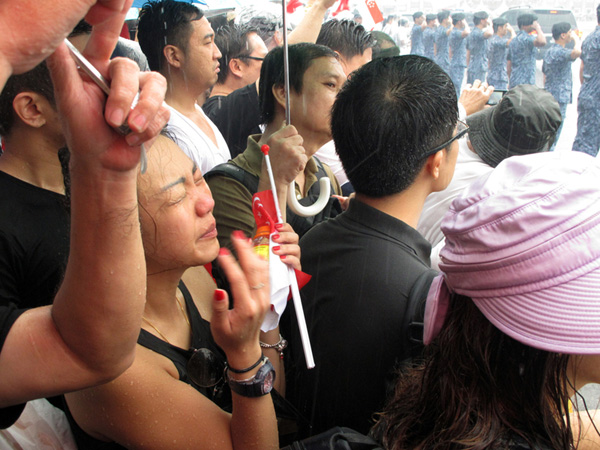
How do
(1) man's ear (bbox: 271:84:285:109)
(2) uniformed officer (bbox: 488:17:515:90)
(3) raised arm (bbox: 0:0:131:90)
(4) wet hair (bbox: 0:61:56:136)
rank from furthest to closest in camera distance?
(2) uniformed officer (bbox: 488:17:515:90)
(1) man's ear (bbox: 271:84:285:109)
(4) wet hair (bbox: 0:61:56:136)
(3) raised arm (bbox: 0:0:131:90)

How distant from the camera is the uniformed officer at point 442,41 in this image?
14102mm

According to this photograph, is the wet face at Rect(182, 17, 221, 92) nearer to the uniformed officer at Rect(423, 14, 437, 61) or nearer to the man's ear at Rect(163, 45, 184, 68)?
the man's ear at Rect(163, 45, 184, 68)

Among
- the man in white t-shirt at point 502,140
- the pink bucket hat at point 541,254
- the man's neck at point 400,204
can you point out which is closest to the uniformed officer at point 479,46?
the man in white t-shirt at point 502,140

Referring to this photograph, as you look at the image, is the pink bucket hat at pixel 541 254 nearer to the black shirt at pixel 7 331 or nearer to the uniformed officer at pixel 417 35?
the black shirt at pixel 7 331

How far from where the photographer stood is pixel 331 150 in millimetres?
3379

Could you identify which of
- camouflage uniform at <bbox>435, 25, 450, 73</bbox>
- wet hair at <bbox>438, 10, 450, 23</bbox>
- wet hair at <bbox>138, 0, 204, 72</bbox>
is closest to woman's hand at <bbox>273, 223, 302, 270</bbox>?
wet hair at <bbox>138, 0, 204, 72</bbox>

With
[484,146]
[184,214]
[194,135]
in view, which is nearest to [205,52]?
[194,135]

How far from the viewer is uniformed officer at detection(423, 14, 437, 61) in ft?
48.3

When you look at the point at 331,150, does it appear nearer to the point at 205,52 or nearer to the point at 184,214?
the point at 205,52

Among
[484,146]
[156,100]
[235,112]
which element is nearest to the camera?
[156,100]

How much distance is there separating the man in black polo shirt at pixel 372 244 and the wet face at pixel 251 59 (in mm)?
2805

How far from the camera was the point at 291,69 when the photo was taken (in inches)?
104

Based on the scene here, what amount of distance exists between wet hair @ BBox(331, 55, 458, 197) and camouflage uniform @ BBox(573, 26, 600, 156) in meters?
7.27

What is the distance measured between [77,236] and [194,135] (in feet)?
6.62
